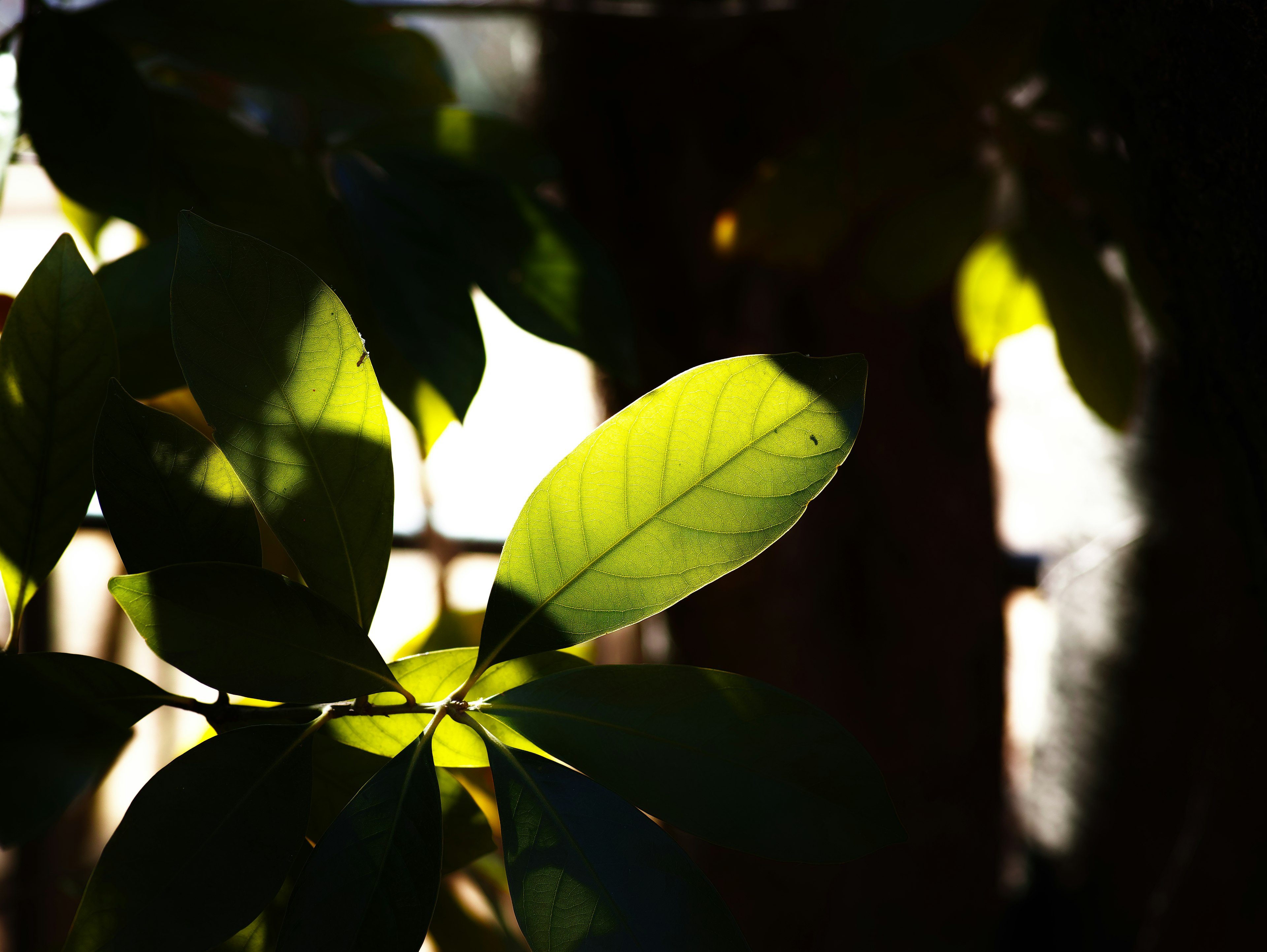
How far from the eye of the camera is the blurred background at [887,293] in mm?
446

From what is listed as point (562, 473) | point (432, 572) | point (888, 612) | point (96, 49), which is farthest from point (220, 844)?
point (432, 572)

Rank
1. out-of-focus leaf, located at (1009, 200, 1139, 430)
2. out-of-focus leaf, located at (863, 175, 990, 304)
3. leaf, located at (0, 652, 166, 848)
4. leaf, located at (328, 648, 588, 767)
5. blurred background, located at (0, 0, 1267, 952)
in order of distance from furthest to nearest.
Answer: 1. out-of-focus leaf, located at (863, 175, 990, 304)
2. out-of-focus leaf, located at (1009, 200, 1139, 430)
3. blurred background, located at (0, 0, 1267, 952)
4. leaf, located at (328, 648, 588, 767)
5. leaf, located at (0, 652, 166, 848)

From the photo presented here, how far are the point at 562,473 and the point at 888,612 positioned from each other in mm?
884

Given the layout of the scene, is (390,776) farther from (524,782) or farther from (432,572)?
(432,572)

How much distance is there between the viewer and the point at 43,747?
0.72 ft

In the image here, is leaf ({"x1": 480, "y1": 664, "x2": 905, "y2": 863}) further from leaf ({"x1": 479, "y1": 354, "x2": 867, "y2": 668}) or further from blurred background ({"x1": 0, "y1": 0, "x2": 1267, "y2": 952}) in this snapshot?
blurred background ({"x1": 0, "y1": 0, "x2": 1267, "y2": 952})

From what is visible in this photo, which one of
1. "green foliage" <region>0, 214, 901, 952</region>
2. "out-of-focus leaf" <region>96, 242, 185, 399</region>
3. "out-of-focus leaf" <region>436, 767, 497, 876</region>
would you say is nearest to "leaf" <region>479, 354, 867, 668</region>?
"green foliage" <region>0, 214, 901, 952</region>

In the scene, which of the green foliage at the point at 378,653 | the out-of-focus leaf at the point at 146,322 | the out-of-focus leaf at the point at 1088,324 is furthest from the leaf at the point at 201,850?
the out-of-focus leaf at the point at 1088,324

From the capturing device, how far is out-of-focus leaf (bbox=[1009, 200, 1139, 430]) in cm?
72

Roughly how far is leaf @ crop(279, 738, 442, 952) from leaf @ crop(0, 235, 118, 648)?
0.48 ft

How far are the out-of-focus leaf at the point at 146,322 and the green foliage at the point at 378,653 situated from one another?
127 millimetres

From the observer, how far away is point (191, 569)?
9.9 inches

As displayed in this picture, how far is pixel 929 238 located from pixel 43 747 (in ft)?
2.70

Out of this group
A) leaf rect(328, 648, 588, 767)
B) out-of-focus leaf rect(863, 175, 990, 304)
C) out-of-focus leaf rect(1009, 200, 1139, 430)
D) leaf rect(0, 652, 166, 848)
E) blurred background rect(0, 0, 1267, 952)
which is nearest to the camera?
leaf rect(0, 652, 166, 848)
